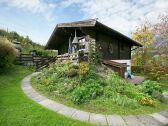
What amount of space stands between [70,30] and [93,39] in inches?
147

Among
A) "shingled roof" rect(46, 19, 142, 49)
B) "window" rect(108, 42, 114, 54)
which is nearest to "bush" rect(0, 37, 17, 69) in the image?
"shingled roof" rect(46, 19, 142, 49)

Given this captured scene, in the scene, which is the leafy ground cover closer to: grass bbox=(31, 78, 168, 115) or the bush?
grass bbox=(31, 78, 168, 115)

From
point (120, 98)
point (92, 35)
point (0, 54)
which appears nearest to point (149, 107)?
point (120, 98)

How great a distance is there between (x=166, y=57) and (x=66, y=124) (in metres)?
14.3

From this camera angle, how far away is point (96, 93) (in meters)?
8.88

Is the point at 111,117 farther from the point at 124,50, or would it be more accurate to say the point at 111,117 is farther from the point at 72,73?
the point at 124,50

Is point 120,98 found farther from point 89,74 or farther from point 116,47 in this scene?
point 116,47

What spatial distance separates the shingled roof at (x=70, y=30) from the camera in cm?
1377

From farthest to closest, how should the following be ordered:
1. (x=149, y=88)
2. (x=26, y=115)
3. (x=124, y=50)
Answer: (x=124, y=50), (x=149, y=88), (x=26, y=115)

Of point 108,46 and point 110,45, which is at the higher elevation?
point 110,45

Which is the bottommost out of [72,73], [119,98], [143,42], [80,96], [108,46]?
[119,98]

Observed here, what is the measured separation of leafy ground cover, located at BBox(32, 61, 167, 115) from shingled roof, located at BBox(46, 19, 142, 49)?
147 inches

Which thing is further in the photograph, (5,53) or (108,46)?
(108,46)

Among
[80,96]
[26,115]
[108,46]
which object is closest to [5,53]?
Result: [108,46]
